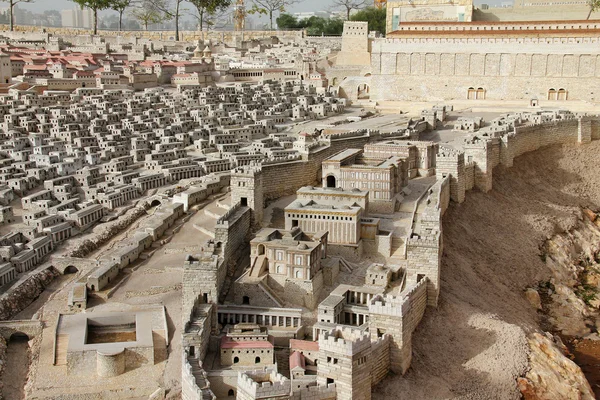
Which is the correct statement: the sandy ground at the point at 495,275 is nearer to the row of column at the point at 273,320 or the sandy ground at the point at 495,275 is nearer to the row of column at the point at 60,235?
the row of column at the point at 273,320

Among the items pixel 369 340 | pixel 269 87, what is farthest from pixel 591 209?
pixel 269 87

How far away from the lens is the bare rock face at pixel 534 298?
68.4 feet

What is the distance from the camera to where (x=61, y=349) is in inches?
670

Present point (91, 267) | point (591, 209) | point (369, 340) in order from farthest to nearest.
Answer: point (591, 209), point (91, 267), point (369, 340)

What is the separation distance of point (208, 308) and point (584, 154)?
21.1 m

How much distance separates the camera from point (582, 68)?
37.9m

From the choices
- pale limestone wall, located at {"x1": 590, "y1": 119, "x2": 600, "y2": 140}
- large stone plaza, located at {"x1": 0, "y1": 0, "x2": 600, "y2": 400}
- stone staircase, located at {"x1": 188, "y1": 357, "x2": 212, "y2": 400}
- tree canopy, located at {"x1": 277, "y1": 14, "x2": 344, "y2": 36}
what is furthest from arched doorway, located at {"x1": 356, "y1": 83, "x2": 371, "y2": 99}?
stone staircase, located at {"x1": 188, "y1": 357, "x2": 212, "y2": 400}

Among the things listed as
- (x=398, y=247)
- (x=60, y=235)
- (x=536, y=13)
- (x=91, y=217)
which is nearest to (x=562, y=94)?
(x=536, y=13)

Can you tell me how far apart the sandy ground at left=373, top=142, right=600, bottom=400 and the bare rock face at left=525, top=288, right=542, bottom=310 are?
0.70ft

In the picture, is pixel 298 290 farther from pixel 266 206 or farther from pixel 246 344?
pixel 266 206

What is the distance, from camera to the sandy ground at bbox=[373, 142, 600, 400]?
15.2 m

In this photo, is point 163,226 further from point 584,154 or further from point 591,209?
point 584,154

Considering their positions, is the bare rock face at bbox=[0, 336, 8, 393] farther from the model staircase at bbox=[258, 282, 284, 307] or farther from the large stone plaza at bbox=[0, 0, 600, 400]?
the model staircase at bbox=[258, 282, 284, 307]

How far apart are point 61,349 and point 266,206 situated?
7.93 meters
